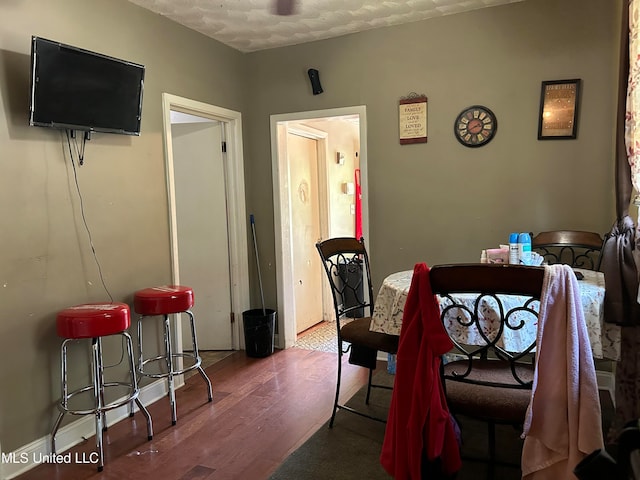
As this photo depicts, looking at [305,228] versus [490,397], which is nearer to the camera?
[490,397]

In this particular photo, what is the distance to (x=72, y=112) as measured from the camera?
2.36 meters

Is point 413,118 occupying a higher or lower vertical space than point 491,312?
higher

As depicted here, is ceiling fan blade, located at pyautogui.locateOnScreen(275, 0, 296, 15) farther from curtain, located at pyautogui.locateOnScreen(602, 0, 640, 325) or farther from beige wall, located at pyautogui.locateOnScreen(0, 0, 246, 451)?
curtain, located at pyautogui.locateOnScreen(602, 0, 640, 325)

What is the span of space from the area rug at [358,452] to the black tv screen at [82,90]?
6.57ft

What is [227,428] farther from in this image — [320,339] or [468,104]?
[468,104]

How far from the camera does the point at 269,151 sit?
156 inches

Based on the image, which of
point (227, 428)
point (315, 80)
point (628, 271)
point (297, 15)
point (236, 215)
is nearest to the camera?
point (628, 271)

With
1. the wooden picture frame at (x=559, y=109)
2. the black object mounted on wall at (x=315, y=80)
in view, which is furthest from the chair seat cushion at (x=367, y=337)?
the black object mounted on wall at (x=315, y=80)

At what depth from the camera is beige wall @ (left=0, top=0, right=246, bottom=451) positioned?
88.0 inches

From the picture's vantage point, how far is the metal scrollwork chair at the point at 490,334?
1.47 m

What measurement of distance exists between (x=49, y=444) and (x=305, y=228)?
268 centimetres

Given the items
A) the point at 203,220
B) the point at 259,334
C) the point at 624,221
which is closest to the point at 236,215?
→ the point at 203,220

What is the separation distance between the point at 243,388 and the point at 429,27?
9.33 feet

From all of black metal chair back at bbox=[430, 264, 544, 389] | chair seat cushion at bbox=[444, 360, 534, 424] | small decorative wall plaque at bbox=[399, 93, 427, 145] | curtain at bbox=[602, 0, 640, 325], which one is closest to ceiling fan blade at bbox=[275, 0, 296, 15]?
small decorative wall plaque at bbox=[399, 93, 427, 145]
